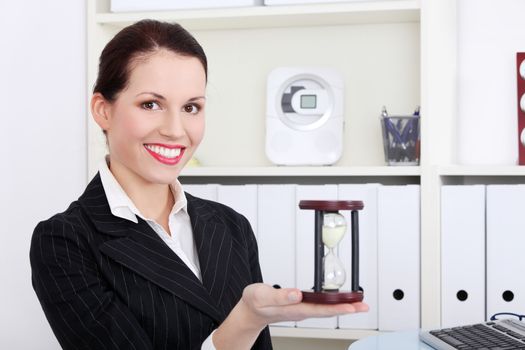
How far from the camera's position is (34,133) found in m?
2.09

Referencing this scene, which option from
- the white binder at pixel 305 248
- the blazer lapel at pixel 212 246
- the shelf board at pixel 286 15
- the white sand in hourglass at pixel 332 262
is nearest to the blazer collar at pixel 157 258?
the blazer lapel at pixel 212 246

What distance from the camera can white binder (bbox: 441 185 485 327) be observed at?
1849 millimetres

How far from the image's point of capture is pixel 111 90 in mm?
1394

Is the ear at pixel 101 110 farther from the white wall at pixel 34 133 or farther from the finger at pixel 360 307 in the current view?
the white wall at pixel 34 133

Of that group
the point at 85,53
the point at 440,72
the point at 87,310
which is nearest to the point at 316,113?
the point at 440,72

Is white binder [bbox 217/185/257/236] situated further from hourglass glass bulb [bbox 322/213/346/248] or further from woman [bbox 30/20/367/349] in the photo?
hourglass glass bulb [bbox 322/213/346/248]

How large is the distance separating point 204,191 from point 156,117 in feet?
2.27

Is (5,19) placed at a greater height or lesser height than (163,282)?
greater

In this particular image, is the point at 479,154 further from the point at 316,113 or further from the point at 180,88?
the point at 180,88

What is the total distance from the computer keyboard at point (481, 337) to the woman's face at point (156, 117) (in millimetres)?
555

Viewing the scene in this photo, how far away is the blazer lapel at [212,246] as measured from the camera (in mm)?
1415

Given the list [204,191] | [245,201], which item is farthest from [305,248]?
[204,191]

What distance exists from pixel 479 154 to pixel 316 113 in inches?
18.0

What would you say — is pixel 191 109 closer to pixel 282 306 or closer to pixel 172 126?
pixel 172 126
